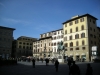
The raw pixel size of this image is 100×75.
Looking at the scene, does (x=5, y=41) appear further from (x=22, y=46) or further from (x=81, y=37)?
(x=81, y=37)

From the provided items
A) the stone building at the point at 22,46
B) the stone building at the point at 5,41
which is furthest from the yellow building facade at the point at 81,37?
the stone building at the point at 22,46

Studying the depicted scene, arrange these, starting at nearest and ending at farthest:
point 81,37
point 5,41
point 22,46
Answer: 1. point 81,37
2. point 5,41
3. point 22,46

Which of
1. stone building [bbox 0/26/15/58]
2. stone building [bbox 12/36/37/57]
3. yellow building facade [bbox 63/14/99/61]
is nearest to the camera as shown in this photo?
yellow building facade [bbox 63/14/99/61]

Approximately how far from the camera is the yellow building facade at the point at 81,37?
1802 inches

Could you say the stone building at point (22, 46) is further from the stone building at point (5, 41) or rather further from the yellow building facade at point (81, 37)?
the yellow building facade at point (81, 37)

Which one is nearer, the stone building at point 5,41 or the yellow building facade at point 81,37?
the yellow building facade at point 81,37

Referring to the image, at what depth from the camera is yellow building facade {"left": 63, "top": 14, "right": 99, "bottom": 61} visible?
1802 inches

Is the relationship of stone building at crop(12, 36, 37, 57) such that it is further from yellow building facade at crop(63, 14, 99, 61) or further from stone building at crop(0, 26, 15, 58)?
yellow building facade at crop(63, 14, 99, 61)

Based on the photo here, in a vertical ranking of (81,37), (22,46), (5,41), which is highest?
(81,37)

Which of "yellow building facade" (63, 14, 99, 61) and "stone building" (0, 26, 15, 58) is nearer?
"yellow building facade" (63, 14, 99, 61)

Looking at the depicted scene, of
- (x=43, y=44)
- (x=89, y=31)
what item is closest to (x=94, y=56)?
(x=89, y=31)

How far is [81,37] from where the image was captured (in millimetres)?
48000

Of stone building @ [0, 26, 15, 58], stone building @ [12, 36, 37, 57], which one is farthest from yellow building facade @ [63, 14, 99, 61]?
stone building @ [12, 36, 37, 57]

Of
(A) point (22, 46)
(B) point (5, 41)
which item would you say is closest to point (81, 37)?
(B) point (5, 41)
